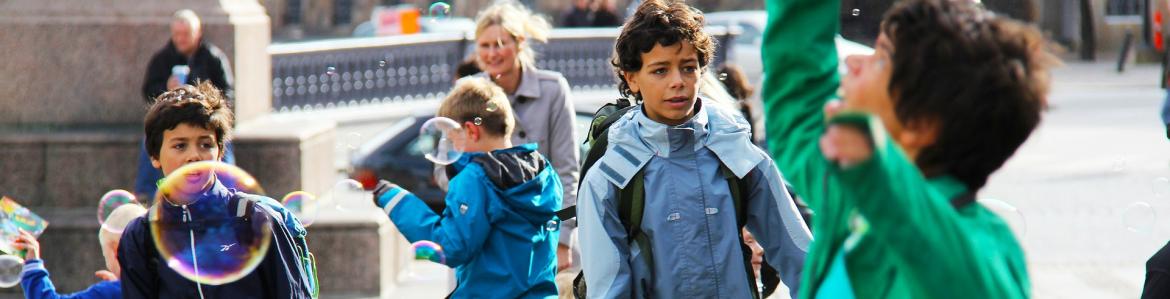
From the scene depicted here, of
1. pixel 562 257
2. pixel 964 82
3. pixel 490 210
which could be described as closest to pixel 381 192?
pixel 490 210

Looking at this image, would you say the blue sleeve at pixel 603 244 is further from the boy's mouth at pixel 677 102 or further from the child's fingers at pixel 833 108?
the child's fingers at pixel 833 108

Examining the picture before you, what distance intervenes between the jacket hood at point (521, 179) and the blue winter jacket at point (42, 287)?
3.40 feet

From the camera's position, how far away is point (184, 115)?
4199 millimetres

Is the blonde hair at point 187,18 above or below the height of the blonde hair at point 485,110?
below

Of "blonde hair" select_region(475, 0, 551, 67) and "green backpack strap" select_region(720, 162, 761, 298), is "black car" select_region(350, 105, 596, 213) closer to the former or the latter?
"blonde hair" select_region(475, 0, 551, 67)

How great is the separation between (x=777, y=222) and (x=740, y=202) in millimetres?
110

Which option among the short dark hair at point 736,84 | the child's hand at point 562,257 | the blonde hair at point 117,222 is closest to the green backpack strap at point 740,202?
the blonde hair at point 117,222

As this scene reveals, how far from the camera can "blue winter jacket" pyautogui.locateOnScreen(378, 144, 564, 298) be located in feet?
15.0

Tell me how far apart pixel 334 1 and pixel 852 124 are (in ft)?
173

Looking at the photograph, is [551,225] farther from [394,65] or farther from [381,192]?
[394,65]

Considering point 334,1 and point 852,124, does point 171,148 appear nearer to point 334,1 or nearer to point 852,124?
point 852,124

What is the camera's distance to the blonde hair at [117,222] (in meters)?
4.42

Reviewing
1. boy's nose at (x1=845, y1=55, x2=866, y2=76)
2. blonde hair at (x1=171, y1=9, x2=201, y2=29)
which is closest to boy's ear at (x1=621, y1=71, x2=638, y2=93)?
boy's nose at (x1=845, y1=55, x2=866, y2=76)

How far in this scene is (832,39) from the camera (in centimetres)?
212
